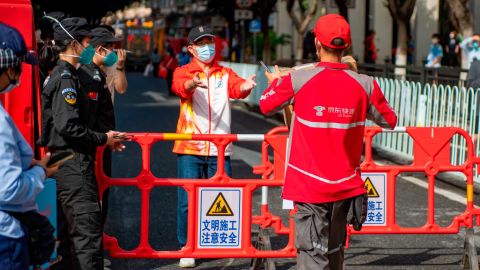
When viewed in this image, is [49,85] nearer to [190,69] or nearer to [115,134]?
[115,134]

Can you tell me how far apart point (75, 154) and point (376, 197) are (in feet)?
8.13

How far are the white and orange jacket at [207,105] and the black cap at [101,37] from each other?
2.10 ft

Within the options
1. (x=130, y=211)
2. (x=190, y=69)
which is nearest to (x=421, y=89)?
(x=130, y=211)

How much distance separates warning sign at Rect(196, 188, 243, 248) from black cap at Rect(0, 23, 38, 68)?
338cm

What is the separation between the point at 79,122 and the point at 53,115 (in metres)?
0.16

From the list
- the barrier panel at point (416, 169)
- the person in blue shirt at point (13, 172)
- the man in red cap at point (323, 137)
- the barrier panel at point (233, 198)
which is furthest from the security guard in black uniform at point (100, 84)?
the person in blue shirt at point (13, 172)

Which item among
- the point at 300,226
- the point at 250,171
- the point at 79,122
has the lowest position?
the point at 250,171

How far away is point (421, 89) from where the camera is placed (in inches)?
608

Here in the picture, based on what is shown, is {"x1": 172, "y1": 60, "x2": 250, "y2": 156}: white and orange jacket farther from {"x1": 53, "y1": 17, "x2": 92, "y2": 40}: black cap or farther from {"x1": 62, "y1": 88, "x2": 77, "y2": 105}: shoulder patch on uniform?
{"x1": 62, "y1": 88, "x2": 77, "y2": 105}: shoulder patch on uniform

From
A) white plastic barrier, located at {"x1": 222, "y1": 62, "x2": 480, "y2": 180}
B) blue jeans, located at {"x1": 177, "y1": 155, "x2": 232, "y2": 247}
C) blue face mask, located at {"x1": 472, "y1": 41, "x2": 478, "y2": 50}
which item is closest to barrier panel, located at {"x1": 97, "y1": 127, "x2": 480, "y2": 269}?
blue jeans, located at {"x1": 177, "y1": 155, "x2": 232, "y2": 247}

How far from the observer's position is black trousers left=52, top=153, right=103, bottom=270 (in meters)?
6.58

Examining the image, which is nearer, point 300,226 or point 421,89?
point 300,226

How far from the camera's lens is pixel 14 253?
13.9 feet

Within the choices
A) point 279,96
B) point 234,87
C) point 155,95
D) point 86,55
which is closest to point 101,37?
point 86,55
